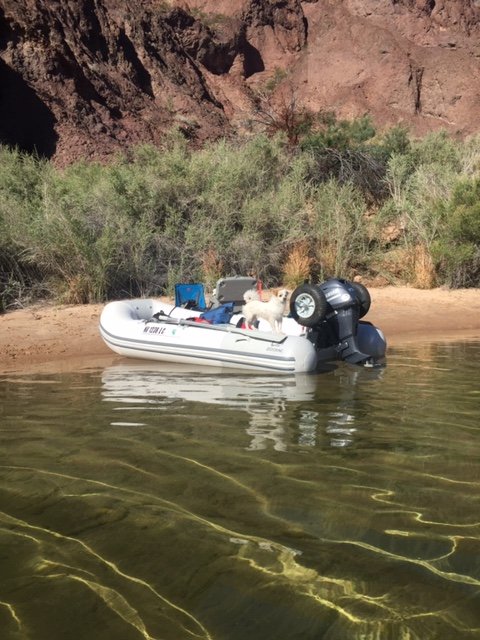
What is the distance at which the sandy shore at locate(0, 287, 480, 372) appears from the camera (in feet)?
31.3

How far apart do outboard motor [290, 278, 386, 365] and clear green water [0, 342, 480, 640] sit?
183 cm

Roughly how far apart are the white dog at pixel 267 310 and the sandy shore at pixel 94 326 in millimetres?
2011

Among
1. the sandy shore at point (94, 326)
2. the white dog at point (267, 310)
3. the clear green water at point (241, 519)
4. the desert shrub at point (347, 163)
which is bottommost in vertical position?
the clear green water at point (241, 519)

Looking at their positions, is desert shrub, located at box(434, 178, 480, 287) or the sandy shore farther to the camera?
desert shrub, located at box(434, 178, 480, 287)

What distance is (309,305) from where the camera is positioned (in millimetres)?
8289

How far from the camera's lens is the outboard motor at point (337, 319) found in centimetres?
827

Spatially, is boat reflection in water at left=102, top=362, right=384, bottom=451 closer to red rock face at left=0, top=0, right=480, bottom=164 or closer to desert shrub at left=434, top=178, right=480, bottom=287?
desert shrub at left=434, top=178, right=480, bottom=287

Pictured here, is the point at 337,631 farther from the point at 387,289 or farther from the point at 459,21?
the point at 459,21

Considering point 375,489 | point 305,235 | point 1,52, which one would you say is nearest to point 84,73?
point 1,52

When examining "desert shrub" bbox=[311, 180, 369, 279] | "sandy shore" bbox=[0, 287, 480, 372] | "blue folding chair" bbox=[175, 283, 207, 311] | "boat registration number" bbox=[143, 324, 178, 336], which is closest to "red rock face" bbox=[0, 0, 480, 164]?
"desert shrub" bbox=[311, 180, 369, 279]

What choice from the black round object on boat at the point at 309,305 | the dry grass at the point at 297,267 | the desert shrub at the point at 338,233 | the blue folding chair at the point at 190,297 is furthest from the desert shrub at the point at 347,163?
the black round object on boat at the point at 309,305

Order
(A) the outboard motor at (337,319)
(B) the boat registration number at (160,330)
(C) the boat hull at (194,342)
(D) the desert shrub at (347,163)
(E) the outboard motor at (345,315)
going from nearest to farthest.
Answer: (C) the boat hull at (194,342), (A) the outboard motor at (337,319), (E) the outboard motor at (345,315), (B) the boat registration number at (160,330), (D) the desert shrub at (347,163)

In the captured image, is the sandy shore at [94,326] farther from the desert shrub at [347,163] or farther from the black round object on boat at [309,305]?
the desert shrub at [347,163]

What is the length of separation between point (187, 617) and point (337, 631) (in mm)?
565
